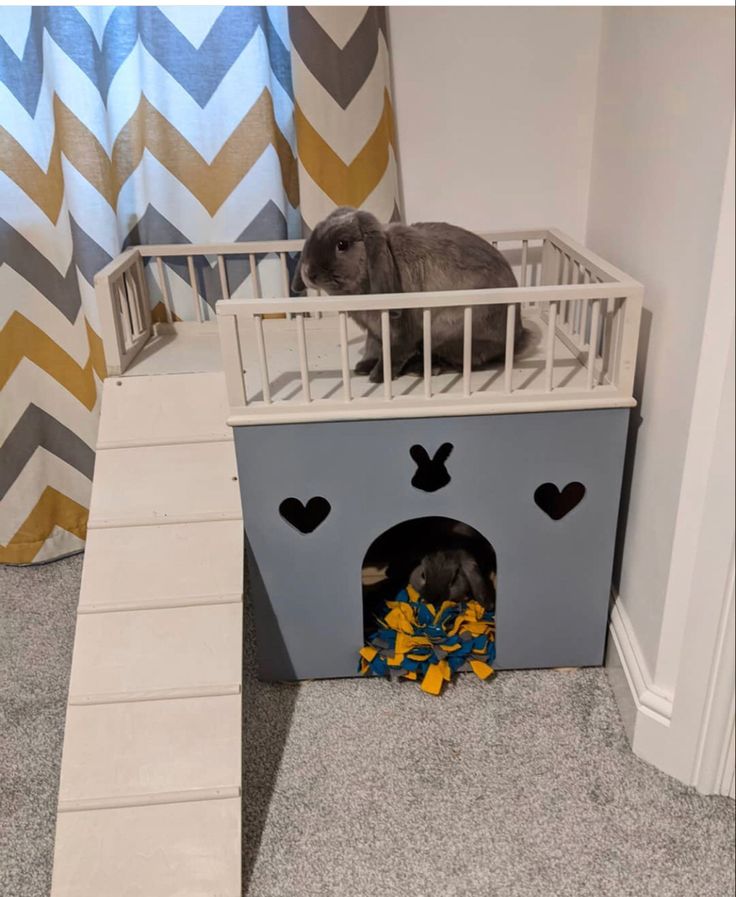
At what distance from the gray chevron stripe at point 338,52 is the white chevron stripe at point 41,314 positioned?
725 mm

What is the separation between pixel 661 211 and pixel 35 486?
1475 millimetres

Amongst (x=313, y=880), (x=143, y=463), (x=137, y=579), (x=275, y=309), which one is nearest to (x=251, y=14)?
(x=275, y=309)

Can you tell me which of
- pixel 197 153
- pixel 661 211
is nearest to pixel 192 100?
pixel 197 153

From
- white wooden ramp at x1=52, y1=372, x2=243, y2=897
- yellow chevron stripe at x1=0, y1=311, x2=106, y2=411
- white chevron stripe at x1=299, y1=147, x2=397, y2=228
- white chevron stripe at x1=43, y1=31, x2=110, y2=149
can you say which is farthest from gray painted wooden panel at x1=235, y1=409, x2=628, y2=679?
white chevron stripe at x1=43, y1=31, x2=110, y2=149

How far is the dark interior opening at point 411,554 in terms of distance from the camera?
1609mm

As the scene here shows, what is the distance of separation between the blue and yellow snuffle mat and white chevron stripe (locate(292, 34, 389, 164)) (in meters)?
0.93

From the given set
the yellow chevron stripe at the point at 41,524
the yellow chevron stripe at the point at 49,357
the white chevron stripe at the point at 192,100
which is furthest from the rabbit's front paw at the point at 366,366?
the yellow chevron stripe at the point at 41,524

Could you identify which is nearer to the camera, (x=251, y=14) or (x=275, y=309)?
(x=275, y=309)

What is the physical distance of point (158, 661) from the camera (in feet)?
4.09

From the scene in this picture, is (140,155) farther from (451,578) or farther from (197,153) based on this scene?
(451,578)

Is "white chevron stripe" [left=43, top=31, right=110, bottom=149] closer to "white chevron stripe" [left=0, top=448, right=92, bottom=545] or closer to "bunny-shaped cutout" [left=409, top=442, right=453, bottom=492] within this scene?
"white chevron stripe" [left=0, top=448, right=92, bottom=545]

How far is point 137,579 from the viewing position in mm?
1313

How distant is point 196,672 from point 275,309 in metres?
0.59

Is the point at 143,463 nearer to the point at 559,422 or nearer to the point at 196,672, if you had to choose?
the point at 196,672
